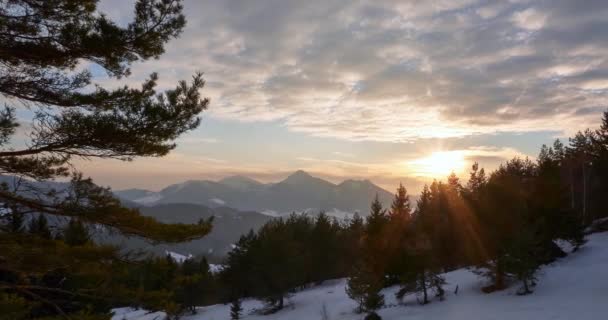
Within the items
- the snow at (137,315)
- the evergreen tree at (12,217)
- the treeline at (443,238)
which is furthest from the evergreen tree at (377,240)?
the evergreen tree at (12,217)

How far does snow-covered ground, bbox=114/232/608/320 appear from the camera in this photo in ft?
63.8

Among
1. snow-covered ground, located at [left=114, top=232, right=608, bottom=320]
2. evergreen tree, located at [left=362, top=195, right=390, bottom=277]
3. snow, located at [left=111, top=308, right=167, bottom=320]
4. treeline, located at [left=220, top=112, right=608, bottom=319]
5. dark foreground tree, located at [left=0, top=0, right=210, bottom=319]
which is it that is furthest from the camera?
snow, located at [left=111, top=308, right=167, bottom=320]

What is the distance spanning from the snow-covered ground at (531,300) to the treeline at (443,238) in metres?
1.02

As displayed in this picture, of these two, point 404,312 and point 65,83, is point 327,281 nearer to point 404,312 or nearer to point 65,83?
point 404,312

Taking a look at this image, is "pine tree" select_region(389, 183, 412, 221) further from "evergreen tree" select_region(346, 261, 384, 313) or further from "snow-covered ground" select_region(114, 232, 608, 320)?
"evergreen tree" select_region(346, 261, 384, 313)

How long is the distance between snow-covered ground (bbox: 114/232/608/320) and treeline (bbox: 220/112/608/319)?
1017 millimetres

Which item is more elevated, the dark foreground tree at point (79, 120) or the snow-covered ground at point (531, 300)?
the dark foreground tree at point (79, 120)

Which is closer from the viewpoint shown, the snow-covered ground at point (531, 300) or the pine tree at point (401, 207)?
the snow-covered ground at point (531, 300)

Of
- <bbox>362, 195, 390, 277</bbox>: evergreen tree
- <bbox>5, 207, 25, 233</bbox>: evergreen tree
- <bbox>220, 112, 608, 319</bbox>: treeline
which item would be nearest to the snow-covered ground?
<bbox>220, 112, 608, 319</bbox>: treeline

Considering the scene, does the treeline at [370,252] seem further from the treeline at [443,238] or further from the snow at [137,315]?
the snow at [137,315]

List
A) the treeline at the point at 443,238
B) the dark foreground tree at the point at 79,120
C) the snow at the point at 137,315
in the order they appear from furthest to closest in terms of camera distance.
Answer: the snow at the point at 137,315
the treeline at the point at 443,238
the dark foreground tree at the point at 79,120

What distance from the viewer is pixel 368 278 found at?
26953 millimetres

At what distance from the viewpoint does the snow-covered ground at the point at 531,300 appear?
19453 mm

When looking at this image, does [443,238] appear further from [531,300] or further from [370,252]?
[531,300]
